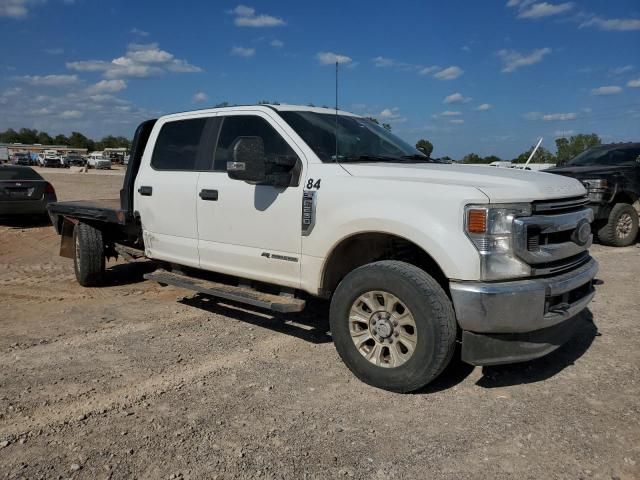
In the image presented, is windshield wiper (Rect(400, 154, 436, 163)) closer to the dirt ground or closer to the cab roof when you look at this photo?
the cab roof

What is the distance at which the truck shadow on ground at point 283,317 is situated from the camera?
203 inches

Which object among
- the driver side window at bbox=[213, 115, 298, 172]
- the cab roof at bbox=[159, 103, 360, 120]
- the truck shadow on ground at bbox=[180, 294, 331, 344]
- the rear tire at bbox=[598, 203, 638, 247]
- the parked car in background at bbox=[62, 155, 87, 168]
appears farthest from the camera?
the parked car in background at bbox=[62, 155, 87, 168]

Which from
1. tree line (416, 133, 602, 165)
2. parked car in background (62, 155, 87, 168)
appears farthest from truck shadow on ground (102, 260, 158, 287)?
parked car in background (62, 155, 87, 168)

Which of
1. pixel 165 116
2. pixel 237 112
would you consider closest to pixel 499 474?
pixel 237 112

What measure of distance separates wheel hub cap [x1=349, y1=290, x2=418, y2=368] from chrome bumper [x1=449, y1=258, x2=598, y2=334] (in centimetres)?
39

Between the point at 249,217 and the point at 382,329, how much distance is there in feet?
5.22

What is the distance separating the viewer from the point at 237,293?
15.9ft

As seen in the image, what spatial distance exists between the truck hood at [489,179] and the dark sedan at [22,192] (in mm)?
9998

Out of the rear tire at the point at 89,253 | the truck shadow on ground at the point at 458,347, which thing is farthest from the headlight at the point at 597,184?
the rear tire at the point at 89,253

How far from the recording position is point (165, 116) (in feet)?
19.5

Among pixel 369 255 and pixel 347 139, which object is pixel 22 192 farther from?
pixel 369 255

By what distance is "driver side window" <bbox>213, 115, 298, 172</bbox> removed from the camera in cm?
459

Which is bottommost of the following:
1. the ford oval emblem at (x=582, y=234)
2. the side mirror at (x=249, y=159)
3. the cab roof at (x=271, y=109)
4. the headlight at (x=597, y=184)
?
the ford oval emblem at (x=582, y=234)

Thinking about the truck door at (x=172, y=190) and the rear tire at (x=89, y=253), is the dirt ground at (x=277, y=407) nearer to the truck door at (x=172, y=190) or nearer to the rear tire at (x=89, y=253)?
the truck door at (x=172, y=190)
